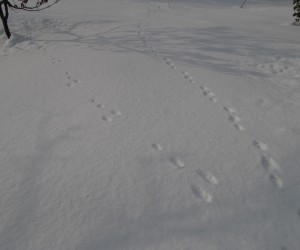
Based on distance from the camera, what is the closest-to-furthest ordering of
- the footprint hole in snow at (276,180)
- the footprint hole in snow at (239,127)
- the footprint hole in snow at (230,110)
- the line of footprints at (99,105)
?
the footprint hole in snow at (276,180) → the footprint hole in snow at (239,127) → the line of footprints at (99,105) → the footprint hole in snow at (230,110)

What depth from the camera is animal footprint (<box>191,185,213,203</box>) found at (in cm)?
166

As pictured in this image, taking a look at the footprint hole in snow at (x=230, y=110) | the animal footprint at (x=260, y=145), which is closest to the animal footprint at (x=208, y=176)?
the animal footprint at (x=260, y=145)

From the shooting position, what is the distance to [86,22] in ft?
18.0

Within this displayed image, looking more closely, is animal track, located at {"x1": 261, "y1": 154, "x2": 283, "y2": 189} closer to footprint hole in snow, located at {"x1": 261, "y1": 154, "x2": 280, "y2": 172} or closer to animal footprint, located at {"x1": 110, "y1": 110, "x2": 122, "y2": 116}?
footprint hole in snow, located at {"x1": 261, "y1": 154, "x2": 280, "y2": 172}

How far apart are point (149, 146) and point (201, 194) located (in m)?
0.55

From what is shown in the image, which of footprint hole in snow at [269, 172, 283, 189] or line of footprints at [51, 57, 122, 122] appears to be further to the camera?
line of footprints at [51, 57, 122, 122]

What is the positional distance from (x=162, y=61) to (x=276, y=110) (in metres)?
1.56

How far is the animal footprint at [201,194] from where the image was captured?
166 centimetres

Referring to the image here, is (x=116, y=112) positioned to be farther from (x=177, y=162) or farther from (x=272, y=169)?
(x=272, y=169)

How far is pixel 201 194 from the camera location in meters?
1.69

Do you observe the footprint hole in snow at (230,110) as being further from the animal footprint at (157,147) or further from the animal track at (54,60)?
the animal track at (54,60)

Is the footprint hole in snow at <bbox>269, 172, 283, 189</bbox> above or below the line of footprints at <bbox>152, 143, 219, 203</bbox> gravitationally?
below

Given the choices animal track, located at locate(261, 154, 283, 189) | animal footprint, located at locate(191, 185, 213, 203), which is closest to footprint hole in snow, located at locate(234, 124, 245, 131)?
animal track, located at locate(261, 154, 283, 189)

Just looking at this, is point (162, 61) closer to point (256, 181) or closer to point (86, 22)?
point (256, 181)
